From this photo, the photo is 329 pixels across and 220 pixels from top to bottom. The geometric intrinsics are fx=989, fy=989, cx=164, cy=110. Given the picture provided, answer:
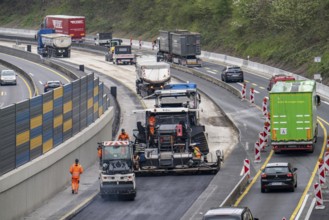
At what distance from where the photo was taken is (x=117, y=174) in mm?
41375

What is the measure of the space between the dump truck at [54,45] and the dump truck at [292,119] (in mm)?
73634

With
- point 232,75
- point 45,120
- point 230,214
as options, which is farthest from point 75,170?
point 232,75

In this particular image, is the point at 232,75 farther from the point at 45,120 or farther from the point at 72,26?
the point at 72,26

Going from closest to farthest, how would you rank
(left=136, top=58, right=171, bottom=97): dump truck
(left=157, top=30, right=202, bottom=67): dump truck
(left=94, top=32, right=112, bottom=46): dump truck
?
(left=136, top=58, right=171, bottom=97): dump truck < (left=157, top=30, right=202, bottom=67): dump truck < (left=94, top=32, right=112, bottom=46): dump truck

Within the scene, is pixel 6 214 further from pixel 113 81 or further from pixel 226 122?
pixel 113 81

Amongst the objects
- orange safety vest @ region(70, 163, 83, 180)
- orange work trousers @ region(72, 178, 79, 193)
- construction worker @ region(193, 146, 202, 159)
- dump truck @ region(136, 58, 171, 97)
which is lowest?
dump truck @ region(136, 58, 171, 97)

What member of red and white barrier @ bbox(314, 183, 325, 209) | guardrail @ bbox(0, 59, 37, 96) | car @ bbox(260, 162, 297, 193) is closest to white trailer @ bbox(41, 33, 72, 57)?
guardrail @ bbox(0, 59, 37, 96)

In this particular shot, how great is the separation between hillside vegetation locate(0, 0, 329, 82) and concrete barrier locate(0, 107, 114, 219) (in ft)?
144

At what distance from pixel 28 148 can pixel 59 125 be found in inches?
218

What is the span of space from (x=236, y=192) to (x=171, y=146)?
7396 mm

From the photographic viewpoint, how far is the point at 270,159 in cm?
5331

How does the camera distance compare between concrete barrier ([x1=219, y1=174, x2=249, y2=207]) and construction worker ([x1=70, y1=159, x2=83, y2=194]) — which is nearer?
concrete barrier ([x1=219, y1=174, x2=249, y2=207])

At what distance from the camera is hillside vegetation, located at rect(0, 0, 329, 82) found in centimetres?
10438

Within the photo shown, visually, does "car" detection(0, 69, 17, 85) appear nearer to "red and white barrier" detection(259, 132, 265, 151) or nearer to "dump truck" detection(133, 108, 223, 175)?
"red and white barrier" detection(259, 132, 265, 151)
